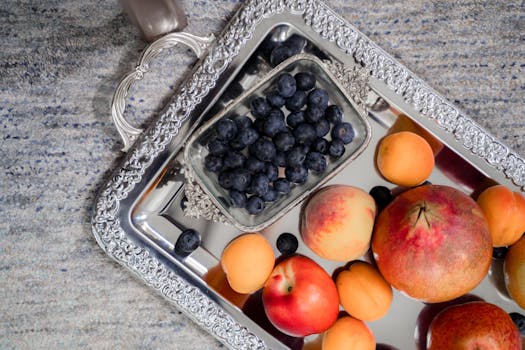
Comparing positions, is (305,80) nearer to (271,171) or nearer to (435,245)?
(271,171)

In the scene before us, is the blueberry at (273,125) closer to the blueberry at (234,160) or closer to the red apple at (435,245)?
the blueberry at (234,160)

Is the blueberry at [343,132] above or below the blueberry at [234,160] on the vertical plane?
above

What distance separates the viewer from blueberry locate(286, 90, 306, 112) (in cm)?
61

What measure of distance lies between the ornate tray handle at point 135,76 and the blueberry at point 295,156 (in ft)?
0.63

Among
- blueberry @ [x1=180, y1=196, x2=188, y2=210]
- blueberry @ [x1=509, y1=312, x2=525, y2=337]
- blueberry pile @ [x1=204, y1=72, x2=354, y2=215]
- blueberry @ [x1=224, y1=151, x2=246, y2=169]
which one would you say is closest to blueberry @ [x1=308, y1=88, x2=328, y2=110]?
blueberry pile @ [x1=204, y1=72, x2=354, y2=215]

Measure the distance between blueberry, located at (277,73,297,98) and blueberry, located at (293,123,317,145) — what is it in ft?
0.14

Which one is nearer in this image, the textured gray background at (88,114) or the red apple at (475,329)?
the red apple at (475,329)

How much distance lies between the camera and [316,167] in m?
0.60

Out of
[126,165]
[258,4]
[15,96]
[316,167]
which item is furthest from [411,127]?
[15,96]

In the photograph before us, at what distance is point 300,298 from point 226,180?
0.54 ft

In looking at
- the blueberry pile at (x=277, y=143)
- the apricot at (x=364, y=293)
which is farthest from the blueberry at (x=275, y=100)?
the apricot at (x=364, y=293)

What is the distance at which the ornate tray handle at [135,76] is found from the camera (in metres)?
0.66

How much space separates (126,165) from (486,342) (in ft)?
1.59

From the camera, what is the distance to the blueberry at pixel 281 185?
0.61 m
